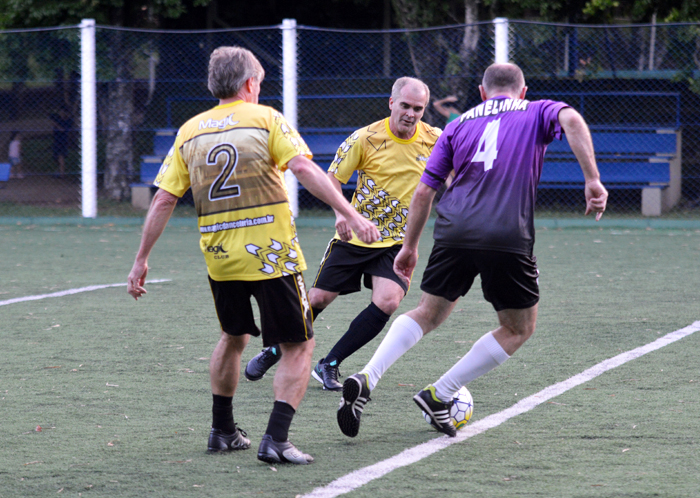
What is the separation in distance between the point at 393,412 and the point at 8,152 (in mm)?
12919

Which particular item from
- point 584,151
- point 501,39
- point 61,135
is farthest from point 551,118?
point 61,135

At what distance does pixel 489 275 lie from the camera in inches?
160

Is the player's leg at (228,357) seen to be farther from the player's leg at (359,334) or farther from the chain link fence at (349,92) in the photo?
the chain link fence at (349,92)

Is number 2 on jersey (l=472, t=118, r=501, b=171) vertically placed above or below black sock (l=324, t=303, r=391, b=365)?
above

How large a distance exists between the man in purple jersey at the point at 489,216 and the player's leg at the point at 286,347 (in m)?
0.31

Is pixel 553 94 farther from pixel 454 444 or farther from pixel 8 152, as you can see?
pixel 454 444

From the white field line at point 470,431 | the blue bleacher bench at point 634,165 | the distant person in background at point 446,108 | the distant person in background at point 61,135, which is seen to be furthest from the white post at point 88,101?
the white field line at point 470,431

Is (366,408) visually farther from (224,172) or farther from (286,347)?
(224,172)

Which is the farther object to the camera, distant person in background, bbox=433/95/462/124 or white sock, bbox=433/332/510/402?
distant person in background, bbox=433/95/462/124

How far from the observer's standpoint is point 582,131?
380 cm

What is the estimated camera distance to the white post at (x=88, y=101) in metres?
14.5

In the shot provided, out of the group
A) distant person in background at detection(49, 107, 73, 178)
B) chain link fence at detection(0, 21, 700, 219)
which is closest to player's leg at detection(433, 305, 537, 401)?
chain link fence at detection(0, 21, 700, 219)

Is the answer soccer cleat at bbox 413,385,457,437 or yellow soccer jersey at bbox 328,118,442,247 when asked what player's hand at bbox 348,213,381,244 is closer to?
soccer cleat at bbox 413,385,457,437

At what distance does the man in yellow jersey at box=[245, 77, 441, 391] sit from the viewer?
5.32 m
